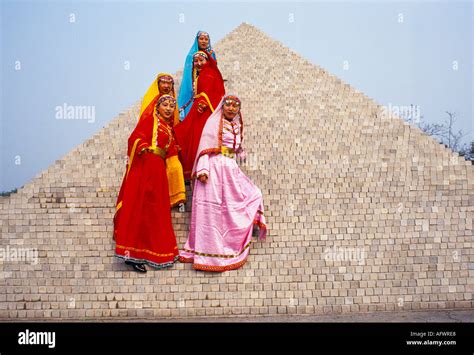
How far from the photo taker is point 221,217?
24.4 feet

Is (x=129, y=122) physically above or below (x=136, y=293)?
above

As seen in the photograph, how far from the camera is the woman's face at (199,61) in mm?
9695

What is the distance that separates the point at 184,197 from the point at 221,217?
2.29 ft

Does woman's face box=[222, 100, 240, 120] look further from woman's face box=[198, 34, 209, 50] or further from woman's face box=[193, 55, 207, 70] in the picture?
woman's face box=[198, 34, 209, 50]

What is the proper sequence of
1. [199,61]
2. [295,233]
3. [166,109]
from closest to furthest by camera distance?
1. [295,233]
2. [166,109]
3. [199,61]

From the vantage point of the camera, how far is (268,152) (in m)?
9.52

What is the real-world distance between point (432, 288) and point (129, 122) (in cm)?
621

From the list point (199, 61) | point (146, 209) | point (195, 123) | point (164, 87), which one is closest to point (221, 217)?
point (146, 209)

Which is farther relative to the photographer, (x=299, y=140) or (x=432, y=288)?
(x=299, y=140)

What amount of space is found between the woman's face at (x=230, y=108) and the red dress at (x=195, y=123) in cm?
66

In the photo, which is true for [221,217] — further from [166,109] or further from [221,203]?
[166,109]
